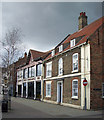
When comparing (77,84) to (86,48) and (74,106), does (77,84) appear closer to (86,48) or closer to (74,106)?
(74,106)

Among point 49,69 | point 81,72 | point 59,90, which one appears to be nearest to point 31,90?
point 49,69

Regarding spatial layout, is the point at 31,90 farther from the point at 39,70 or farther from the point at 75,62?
the point at 75,62

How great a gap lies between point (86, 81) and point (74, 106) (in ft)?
10.9

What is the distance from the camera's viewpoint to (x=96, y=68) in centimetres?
1698

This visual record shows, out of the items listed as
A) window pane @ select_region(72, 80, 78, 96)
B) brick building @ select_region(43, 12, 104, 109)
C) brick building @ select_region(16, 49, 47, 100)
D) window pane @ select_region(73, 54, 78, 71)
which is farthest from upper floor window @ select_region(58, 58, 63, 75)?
brick building @ select_region(16, 49, 47, 100)

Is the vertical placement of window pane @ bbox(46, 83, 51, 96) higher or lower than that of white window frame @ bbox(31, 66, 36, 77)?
lower

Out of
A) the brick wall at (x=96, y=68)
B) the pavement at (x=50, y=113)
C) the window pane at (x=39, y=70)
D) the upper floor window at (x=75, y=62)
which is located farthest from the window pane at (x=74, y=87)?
the window pane at (x=39, y=70)

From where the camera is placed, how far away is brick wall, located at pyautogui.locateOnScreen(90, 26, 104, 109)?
53.7ft

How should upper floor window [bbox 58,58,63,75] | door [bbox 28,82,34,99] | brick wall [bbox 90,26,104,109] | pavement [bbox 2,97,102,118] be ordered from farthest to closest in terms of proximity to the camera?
door [bbox 28,82,34,99], upper floor window [bbox 58,58,63,75], brick wall [bbox 90,26,104,109], pavement [bbox 2,97,102,118]

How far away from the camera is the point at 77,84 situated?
18.0m

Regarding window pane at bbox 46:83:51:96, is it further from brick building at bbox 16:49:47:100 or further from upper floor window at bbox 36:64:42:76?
upper floor window at bbox 36:64:42:76

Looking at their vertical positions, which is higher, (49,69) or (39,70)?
(49,69)

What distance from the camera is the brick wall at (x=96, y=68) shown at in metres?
16.4

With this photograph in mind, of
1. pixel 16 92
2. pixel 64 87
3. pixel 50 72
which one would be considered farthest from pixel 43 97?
pixel 16 92
